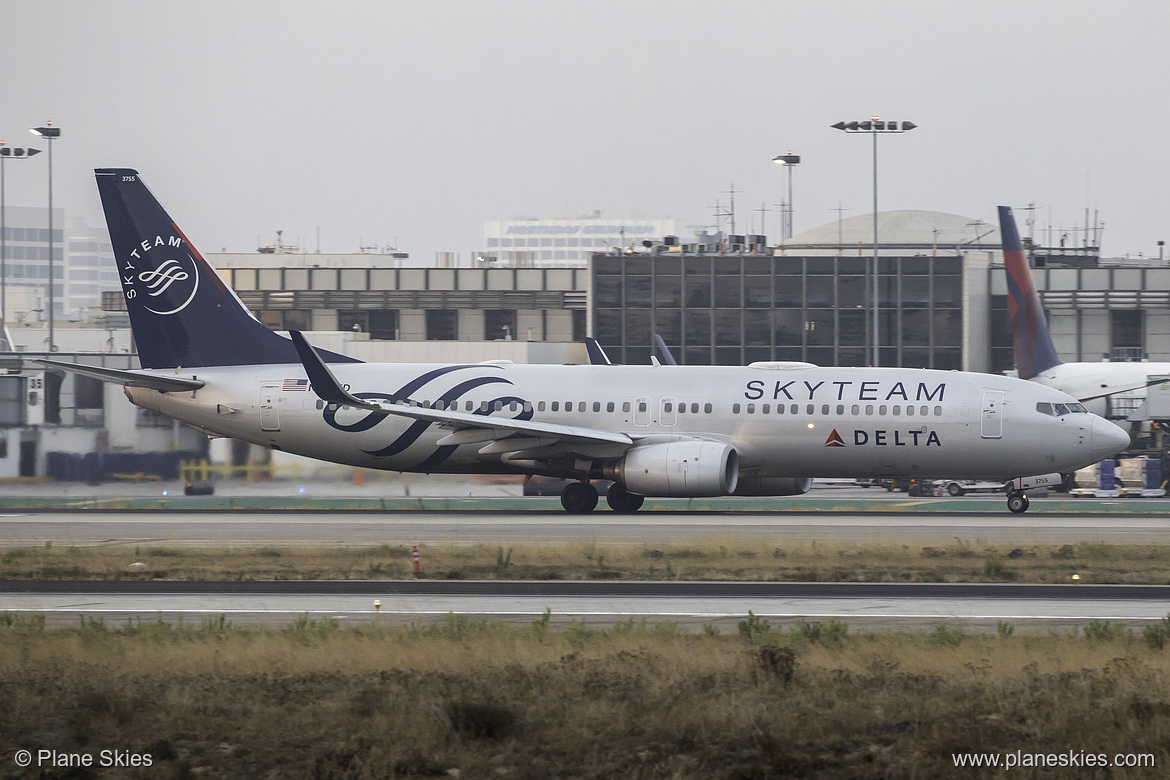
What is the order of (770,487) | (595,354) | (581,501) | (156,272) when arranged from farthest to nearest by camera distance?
(595,354), (156,272), (770,487), (581,501)

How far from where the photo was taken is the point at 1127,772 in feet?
34.6

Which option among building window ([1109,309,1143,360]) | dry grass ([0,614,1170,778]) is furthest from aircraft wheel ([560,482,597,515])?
building window ([1109,309,1143,360])

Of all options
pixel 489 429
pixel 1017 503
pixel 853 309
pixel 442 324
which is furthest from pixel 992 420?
pixel 442 324

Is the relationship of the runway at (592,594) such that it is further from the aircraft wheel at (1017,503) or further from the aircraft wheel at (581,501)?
the aircraft wheel at (581,501)

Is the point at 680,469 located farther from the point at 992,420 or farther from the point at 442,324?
the point at 442,324

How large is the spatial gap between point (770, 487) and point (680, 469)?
4.00 metres

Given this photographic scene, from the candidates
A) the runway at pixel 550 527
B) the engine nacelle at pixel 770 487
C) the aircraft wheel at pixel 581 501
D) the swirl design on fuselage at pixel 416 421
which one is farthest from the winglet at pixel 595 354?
the engine nacelle at pixel 770 487

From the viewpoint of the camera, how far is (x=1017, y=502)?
3688 cm

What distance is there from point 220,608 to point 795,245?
73.8 metres

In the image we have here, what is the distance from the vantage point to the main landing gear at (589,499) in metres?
37.4

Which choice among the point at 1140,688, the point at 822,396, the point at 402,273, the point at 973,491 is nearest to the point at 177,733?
the point at 1140,688

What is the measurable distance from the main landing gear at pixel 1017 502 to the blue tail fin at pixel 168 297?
21.0 metres

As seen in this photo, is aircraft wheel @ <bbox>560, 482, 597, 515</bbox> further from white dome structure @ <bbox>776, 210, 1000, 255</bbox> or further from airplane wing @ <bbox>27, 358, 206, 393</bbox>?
white dome structure @ <bbox>776, 210, 1000, 255</bbox>

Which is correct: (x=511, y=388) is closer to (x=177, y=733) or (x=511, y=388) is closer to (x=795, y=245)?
(x=177, y=733)
